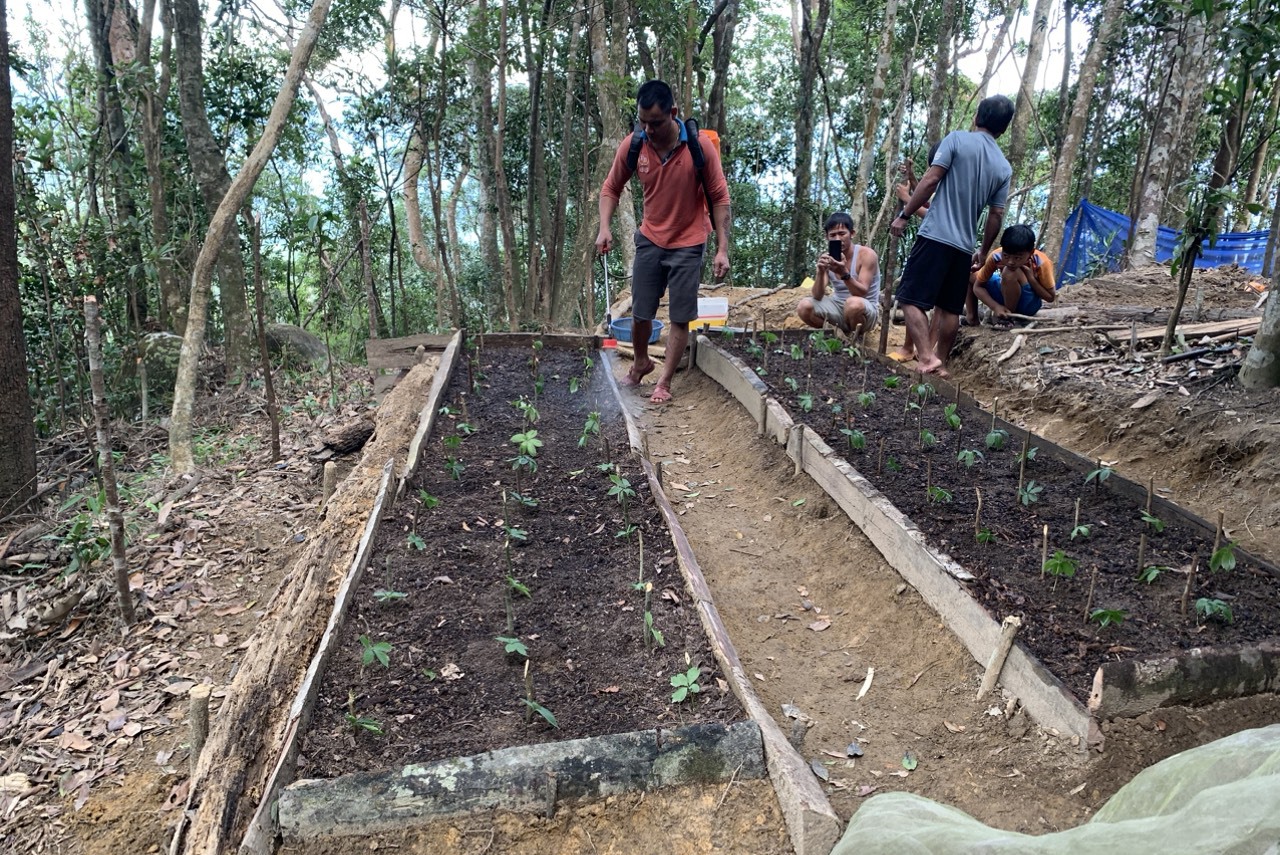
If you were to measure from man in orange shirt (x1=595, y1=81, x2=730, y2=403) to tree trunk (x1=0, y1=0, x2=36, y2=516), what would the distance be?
157 inches

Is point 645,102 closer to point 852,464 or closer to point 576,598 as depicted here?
point 852,464

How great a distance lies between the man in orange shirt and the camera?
Result: 5352 millimetres

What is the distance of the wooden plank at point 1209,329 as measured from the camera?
539 cm

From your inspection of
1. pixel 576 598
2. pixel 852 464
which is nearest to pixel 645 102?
pixel 852 464

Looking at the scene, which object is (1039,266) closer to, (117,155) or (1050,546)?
(1050,546)

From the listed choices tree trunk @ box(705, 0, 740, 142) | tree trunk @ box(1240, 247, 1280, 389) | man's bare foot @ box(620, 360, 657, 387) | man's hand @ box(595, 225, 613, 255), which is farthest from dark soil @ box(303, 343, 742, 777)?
tree trunk @ box(705, 0, 740, 142)

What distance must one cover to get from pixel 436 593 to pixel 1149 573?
2645 millimetres

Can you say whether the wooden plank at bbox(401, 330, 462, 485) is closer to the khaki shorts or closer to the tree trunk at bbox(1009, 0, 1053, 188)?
the khaki shorts

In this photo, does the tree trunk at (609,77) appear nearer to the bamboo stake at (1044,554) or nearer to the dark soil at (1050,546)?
the dark soil at (1050,546)

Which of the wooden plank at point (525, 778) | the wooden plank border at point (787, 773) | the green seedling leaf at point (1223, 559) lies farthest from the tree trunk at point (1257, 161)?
the wooden plank at point (525, 778)

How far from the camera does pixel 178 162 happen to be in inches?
401

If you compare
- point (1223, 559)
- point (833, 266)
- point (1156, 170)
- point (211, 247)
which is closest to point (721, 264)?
point (833, 266)

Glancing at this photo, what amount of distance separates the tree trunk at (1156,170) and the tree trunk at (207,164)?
32.1 feet

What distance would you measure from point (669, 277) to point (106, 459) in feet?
11.5
